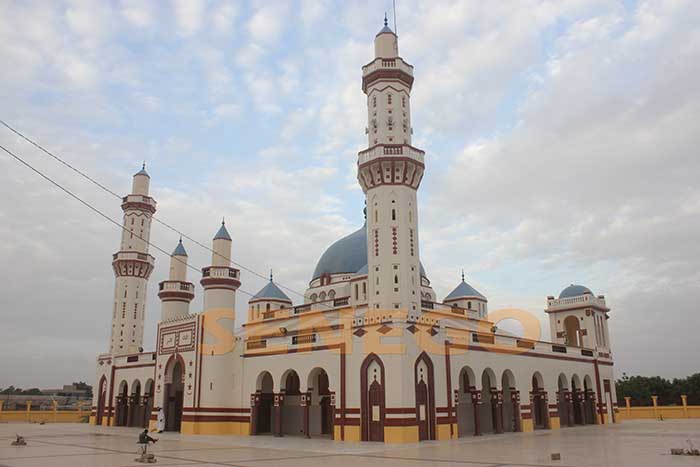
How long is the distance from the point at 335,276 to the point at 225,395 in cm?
1167

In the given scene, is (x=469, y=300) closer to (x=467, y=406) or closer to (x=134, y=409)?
(x=467, y=406)

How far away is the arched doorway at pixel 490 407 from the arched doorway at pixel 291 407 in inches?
360

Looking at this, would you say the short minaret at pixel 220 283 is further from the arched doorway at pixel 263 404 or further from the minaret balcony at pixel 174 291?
the minaret balcony at pixel 174 291

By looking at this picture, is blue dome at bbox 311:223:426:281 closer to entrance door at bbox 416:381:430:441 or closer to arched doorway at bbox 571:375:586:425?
arched doorway at bbox 571:375:586:425

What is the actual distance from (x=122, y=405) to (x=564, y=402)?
27705 mm

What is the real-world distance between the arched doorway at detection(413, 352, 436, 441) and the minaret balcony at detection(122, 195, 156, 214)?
83.9 feet

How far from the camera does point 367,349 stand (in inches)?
998

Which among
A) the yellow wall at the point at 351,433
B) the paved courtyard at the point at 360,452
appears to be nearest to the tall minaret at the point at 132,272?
the paved courtyard at the point at 360,452

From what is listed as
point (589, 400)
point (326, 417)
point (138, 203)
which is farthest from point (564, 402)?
point (138, 203)

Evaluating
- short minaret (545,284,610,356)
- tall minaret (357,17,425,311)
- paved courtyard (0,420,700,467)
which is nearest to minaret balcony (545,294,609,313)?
short minaret (545,284,610,356)

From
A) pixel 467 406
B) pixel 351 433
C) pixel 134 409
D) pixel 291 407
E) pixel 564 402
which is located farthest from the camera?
pixel 134 409

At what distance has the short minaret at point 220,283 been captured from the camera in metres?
32.2

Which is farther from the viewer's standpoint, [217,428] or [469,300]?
[469,300]

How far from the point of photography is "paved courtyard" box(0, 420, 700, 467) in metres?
16.0
